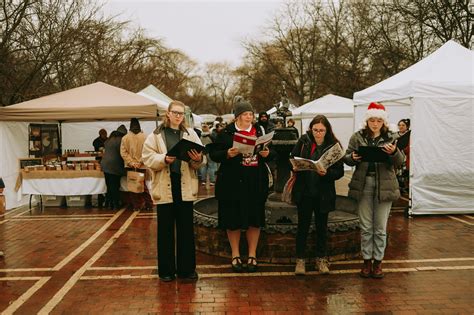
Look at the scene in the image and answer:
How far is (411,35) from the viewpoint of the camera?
22641mm

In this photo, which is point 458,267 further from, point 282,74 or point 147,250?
point 282,74

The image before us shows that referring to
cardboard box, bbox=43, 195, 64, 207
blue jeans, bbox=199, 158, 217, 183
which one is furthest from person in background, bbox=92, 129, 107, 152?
blue jeans, bbox=199, 158, 217, 183

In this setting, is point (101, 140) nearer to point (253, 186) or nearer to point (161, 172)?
point (161, 172)

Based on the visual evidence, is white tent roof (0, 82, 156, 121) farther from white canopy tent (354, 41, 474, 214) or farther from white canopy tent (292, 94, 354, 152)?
white canopy tent (292, 94, 354, 152)

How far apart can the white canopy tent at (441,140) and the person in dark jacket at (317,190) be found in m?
4.18

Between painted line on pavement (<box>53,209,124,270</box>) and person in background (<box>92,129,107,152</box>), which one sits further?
person in background (<box>92,129,107,152</box>)

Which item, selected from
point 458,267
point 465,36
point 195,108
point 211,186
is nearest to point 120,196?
point 211,186

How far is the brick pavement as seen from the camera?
15.0 ft

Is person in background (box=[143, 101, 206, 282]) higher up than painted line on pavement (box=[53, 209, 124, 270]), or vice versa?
person in background (box=[143, 101, 206, 282])

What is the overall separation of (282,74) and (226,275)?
3228cm

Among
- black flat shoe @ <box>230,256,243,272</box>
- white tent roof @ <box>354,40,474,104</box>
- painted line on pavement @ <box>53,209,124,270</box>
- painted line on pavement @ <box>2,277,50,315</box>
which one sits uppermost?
white tent roof @ <box>354,40,474,104</box>

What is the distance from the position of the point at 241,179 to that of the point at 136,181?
4867mm

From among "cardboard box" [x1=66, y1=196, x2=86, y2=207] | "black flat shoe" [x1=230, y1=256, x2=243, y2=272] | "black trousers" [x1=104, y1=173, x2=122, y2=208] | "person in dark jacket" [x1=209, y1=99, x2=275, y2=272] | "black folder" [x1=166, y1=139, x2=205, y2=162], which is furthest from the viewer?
"cardboard box" [x1=66, y1=196, x2=86, y2=207]

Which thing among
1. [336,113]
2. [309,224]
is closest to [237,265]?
[309,224]
